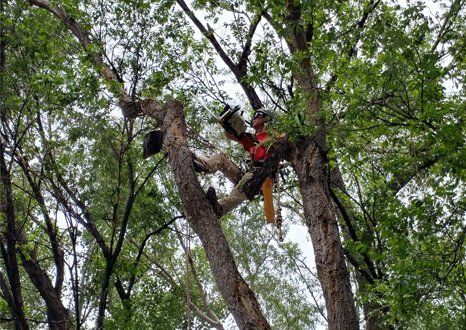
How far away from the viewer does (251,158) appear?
6211mm

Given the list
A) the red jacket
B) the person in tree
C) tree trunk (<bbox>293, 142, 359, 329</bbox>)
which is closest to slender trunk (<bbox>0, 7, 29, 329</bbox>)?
the person in tree

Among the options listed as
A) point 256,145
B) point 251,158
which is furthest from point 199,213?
point 256,145

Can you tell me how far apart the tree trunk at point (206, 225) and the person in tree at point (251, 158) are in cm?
35

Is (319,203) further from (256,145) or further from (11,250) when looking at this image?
(11,250)

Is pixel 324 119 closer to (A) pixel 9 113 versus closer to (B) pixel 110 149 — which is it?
(B) pixel 110 149

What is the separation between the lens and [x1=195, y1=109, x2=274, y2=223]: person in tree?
231 inches

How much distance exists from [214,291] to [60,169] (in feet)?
22.2

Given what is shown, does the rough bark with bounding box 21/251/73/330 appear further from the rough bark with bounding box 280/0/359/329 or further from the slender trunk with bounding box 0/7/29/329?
the rough bark with bounding box 280/0/359/329

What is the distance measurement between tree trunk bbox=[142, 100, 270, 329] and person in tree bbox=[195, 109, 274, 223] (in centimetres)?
35

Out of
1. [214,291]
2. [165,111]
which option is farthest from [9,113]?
[214,291]

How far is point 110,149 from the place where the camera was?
8.32m

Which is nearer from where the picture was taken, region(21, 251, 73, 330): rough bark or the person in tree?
the person in tree

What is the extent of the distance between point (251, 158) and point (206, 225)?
4.68 feet

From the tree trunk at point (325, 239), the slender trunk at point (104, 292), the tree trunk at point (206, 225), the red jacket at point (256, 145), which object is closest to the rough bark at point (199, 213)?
the tree trunk at point (206, 225)
